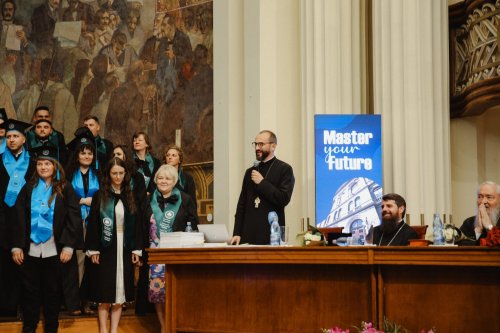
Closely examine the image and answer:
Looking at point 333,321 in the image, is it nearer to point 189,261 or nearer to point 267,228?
point 189,261

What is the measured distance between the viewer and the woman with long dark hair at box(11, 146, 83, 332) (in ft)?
28.8

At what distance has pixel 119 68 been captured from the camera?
13.7 metres

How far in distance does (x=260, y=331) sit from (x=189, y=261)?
2.63 ft

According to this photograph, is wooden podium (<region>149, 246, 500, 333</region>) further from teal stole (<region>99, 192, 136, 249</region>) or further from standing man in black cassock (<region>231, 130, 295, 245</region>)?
teal stole (<region>99, 192, 136, 249</region>)

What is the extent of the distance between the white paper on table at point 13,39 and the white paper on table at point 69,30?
58 cm

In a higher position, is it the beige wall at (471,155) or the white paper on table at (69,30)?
the white paper on table at (69,30)

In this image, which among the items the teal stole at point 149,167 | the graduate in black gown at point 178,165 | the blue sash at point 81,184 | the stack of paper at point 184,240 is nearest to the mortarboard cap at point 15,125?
the blue sash at point 81,184

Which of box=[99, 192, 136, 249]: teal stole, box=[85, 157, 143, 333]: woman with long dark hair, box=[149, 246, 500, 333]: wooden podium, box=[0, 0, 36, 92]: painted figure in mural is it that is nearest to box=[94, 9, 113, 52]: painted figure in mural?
box=[0, 0, 36, 92]: painted figure in mural

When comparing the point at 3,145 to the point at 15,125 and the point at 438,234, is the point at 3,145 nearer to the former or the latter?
the point at 15,125

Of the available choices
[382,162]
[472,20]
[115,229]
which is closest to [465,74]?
[472,20]

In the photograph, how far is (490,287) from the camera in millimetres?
6285

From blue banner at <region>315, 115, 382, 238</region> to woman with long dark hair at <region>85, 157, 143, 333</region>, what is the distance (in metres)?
1.96

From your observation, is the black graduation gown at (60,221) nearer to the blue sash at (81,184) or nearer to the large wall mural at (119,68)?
the blue sash at (81,184)

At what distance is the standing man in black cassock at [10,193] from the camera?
907cm
